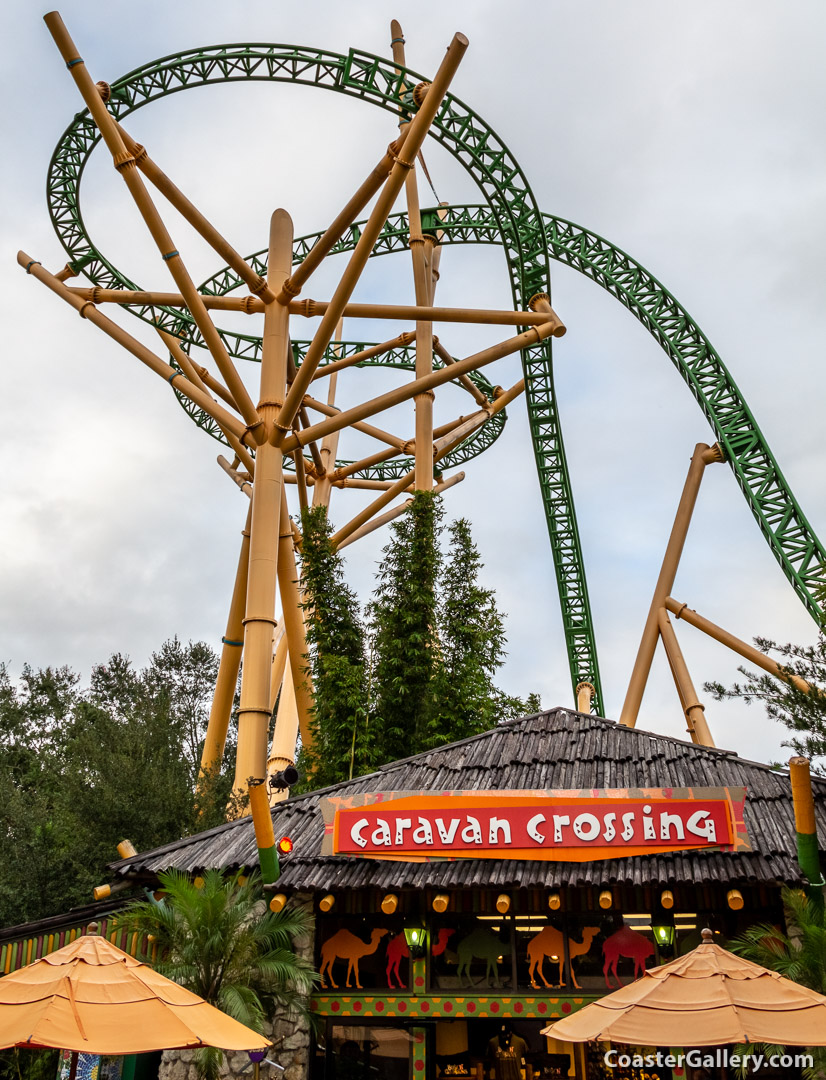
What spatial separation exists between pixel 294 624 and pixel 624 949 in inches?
266

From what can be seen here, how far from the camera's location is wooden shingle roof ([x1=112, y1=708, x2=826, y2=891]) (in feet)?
26.8

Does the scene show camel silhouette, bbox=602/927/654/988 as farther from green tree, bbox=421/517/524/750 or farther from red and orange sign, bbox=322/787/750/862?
green tree, bbox=421/517/524/750

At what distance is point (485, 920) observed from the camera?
8.86 meters

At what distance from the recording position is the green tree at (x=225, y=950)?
786cm

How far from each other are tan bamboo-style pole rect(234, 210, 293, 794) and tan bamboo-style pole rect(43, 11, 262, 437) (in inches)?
39.8

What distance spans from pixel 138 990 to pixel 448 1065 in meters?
3.87

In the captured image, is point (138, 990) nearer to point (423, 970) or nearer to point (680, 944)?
point (423, 970)

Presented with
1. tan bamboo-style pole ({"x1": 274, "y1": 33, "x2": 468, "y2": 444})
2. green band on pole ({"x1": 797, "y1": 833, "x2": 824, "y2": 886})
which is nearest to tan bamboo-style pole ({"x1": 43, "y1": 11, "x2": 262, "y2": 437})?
tan bamboo-style pole ({"x1": 274, "y1": 33, "x2": 468, "y2": 444})

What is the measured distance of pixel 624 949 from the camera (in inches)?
336

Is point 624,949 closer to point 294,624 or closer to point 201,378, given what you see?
point 294,624

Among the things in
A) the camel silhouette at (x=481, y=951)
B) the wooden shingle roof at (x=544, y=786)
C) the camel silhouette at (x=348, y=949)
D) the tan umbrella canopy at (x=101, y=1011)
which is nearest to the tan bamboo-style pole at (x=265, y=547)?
the wooden shingle roof at (x=544, y=786)

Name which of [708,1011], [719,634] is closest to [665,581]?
[719,634]

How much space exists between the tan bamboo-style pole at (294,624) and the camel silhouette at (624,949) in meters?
6.20

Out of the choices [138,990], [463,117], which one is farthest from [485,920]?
[463,117]
